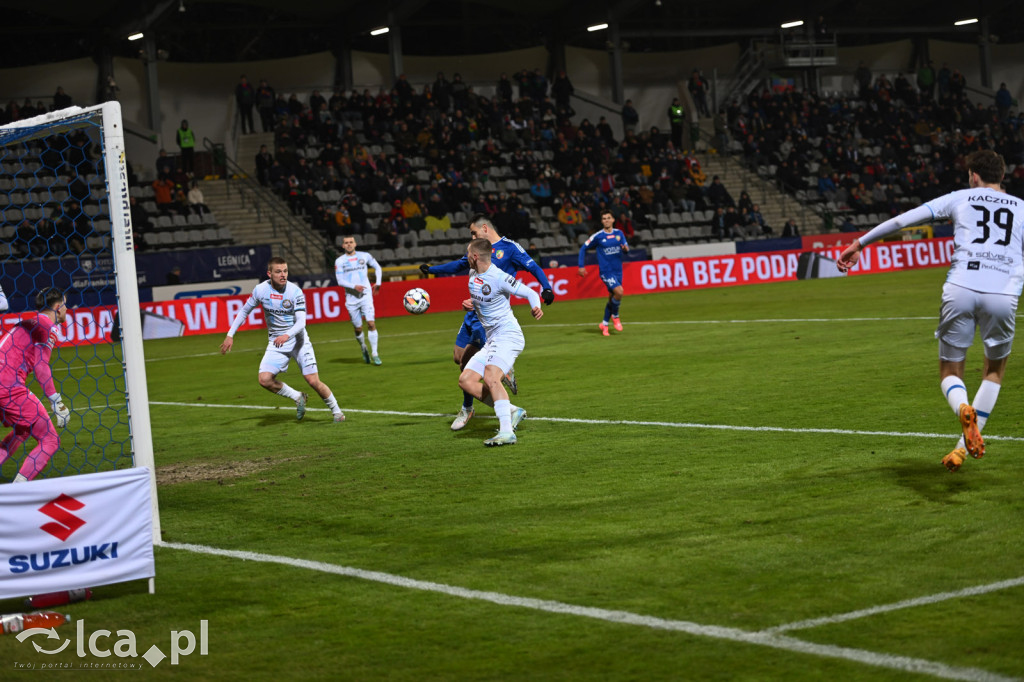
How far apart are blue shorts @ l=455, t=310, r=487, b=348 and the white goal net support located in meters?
3.76

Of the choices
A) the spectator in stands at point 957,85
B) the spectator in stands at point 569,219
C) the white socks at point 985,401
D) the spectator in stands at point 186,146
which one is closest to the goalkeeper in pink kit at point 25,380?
the white socks at point 985,401

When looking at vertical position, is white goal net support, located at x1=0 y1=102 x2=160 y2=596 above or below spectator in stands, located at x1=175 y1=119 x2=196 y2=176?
below

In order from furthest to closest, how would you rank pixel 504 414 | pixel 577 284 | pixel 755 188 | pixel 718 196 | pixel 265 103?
pixel 755 188, pixel 718 196, pixel 265 103, pixel 577 284, pixel 504 414

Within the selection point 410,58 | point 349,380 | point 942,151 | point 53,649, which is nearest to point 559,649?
point 53,649

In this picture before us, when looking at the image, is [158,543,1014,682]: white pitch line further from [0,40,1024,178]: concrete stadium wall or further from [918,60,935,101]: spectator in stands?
[918,60,935,101]: spectator in stands

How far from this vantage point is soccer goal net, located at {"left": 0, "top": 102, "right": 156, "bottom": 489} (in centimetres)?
739

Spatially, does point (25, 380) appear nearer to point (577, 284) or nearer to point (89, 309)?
point (89, 309)

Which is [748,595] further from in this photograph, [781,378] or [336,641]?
[781,378]

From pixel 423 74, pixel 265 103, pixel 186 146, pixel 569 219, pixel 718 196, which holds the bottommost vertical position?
pixel 569 219

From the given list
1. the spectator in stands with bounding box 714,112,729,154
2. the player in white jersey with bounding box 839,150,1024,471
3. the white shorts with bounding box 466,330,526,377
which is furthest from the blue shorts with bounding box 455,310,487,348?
the spectator in stands with bounding box 714,112,729,154

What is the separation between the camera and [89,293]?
28.9m

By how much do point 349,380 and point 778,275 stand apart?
22.3m

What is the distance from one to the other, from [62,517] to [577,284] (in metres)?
28.7

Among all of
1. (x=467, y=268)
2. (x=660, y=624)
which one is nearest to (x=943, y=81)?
(x=467, y=268)
